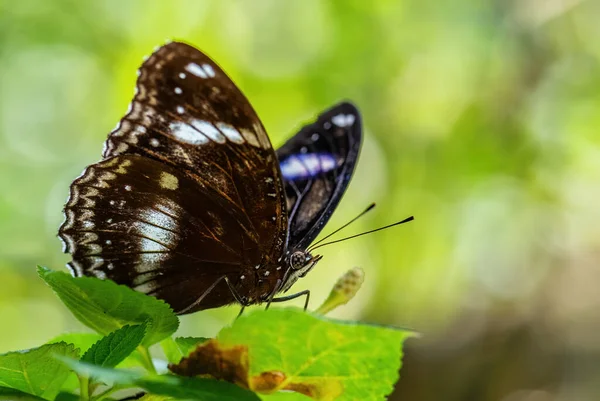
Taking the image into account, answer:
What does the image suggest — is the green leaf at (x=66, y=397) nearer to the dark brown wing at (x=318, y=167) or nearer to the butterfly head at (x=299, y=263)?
the butterfly head at (x=299, y=263)

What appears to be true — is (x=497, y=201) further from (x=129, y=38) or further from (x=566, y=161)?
(x=129, y=38)

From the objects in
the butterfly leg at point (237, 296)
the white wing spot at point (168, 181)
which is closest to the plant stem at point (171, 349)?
the butterfly leg at point (237, 296)

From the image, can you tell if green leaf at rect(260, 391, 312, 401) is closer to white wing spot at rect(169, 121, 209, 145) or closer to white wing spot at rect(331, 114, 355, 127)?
white wing spot at rect(169, 121, 209, 145)

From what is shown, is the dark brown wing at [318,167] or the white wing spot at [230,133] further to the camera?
the dark brown wing at [318,167]

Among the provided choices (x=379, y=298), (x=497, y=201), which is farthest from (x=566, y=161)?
(x=379, y=298)

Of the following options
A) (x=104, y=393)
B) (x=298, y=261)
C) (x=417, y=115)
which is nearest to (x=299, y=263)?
(x=298, y=261)

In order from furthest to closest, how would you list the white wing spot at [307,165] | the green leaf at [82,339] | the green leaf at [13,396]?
the white wing spot at [307,165], the green leaf at [82,339], the green leaf at [13,396]

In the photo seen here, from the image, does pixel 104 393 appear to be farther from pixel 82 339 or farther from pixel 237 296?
pixel 237 296

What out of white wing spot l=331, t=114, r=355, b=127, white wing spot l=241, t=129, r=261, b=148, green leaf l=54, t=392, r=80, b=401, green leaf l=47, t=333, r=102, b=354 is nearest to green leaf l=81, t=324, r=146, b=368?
green leaf l=54, t=392, r=80, b=401
